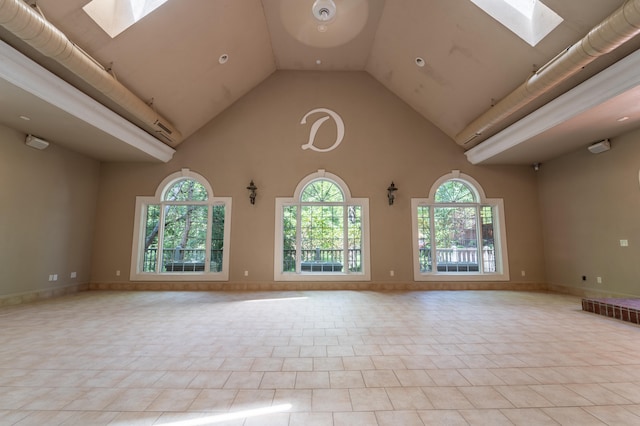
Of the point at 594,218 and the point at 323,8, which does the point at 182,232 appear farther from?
the point at 594,218

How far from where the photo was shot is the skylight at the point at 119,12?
3.68m

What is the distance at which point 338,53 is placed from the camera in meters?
6.43

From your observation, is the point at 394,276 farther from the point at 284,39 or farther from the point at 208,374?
the point at 284,39

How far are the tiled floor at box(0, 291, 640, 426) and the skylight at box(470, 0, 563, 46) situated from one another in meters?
4.01

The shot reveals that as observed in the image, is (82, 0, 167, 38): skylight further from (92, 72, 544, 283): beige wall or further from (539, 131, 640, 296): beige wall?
(539, 131, 640, 296): beige wall

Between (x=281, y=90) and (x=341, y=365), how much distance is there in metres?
6.39

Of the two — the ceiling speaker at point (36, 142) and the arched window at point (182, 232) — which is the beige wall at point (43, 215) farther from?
the arched window at point (182, 232)

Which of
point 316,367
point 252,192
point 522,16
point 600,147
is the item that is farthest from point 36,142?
point 600,147

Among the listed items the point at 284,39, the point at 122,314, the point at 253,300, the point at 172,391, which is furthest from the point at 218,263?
the point at 284,39

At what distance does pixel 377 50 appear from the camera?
616 centimetres

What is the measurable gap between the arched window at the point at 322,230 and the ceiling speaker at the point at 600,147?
→ 4.45 meters

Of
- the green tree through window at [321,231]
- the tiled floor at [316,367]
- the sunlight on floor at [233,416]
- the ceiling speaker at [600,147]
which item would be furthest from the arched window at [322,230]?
the sunlight on floor at [233,416]

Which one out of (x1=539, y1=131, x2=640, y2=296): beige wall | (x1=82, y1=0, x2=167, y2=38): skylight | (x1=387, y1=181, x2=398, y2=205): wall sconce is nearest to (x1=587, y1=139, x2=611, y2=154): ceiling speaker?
(x1=539, y1=131, x2=640, y2=296): beige wall

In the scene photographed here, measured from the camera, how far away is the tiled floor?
70.8 inches
